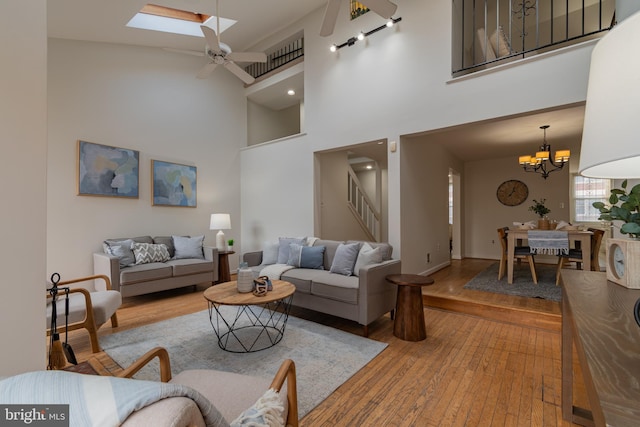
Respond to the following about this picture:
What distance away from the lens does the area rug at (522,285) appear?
12.0 ft

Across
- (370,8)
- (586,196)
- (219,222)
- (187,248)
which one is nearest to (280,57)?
(219,222)

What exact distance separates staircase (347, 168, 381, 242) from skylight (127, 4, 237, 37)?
3.68 m

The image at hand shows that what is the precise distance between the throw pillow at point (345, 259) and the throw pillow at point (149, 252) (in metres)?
2.69

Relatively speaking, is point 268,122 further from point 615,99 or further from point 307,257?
point 615,99

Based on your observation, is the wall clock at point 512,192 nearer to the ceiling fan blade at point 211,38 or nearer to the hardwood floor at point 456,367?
the hardwood floor at point 456,367

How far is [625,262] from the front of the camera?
121cm

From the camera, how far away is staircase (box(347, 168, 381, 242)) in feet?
20.7

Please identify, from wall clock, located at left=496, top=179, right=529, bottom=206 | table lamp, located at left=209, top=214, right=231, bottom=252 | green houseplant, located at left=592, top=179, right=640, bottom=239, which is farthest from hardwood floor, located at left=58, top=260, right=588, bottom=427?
wall clock, located at left=496, top=179, right=529, bottom=206

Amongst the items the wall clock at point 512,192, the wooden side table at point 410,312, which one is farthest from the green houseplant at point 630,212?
the wall clock at point 512,192

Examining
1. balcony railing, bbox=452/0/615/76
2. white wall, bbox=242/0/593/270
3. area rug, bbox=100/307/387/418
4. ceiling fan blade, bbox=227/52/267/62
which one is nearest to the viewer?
area rug, bbox=100/307/387/418

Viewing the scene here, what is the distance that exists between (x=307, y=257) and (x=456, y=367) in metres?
2.04

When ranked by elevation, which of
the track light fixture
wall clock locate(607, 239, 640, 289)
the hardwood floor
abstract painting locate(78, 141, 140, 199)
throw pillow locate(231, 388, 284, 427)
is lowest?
the hardwood floor

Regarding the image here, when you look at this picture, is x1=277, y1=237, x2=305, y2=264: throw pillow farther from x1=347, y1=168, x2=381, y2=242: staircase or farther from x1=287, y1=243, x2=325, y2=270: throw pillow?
x1=347, y1=168, x2=381, y2=242: staircase

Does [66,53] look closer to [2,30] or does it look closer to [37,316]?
[2,30]
